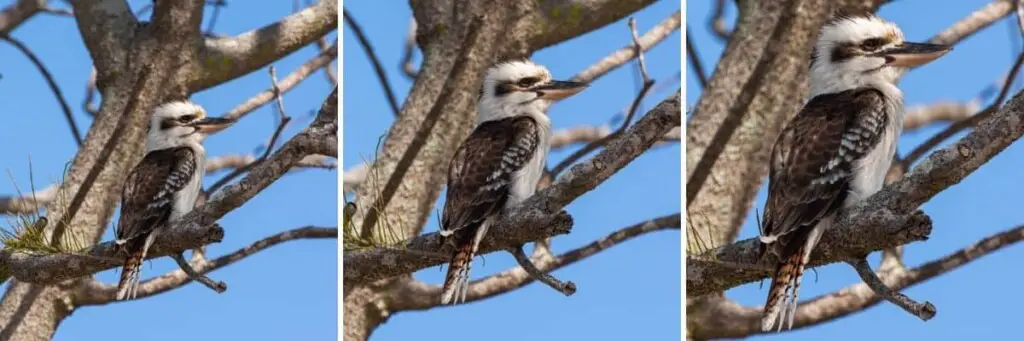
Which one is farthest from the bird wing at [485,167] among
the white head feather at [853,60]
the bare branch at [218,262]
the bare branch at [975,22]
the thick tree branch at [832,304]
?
the bare branch at [975,22]

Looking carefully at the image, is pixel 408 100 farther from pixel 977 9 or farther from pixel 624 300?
pixel 977 9

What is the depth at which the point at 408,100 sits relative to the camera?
8.50 feet

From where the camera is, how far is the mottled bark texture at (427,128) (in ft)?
8.13

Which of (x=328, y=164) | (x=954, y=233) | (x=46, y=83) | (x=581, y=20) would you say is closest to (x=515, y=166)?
(x=581, y=20)

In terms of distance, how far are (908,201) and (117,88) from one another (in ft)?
5.43

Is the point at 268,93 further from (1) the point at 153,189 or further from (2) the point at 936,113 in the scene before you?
(2) the point at 936,113

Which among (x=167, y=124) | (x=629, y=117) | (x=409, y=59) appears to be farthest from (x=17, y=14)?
(x=629, y=117)

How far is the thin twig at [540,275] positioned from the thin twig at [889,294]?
0.52 meters

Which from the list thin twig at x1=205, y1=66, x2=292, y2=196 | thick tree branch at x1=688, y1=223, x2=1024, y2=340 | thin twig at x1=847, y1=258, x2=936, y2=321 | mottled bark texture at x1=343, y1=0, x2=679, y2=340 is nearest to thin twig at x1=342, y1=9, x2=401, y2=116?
mottled bark texture at x1=343, y1=0, x2=679, y2=340

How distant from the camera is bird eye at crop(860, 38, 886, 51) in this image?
2.08 meters

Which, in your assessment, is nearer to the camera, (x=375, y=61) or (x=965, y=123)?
(x=965, y=123)

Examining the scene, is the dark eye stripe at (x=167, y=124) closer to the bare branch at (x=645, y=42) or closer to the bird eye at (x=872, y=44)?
the bare branch at (x=645, y=42)

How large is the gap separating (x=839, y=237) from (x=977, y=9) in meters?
0.41

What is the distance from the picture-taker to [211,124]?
261 centimetres
